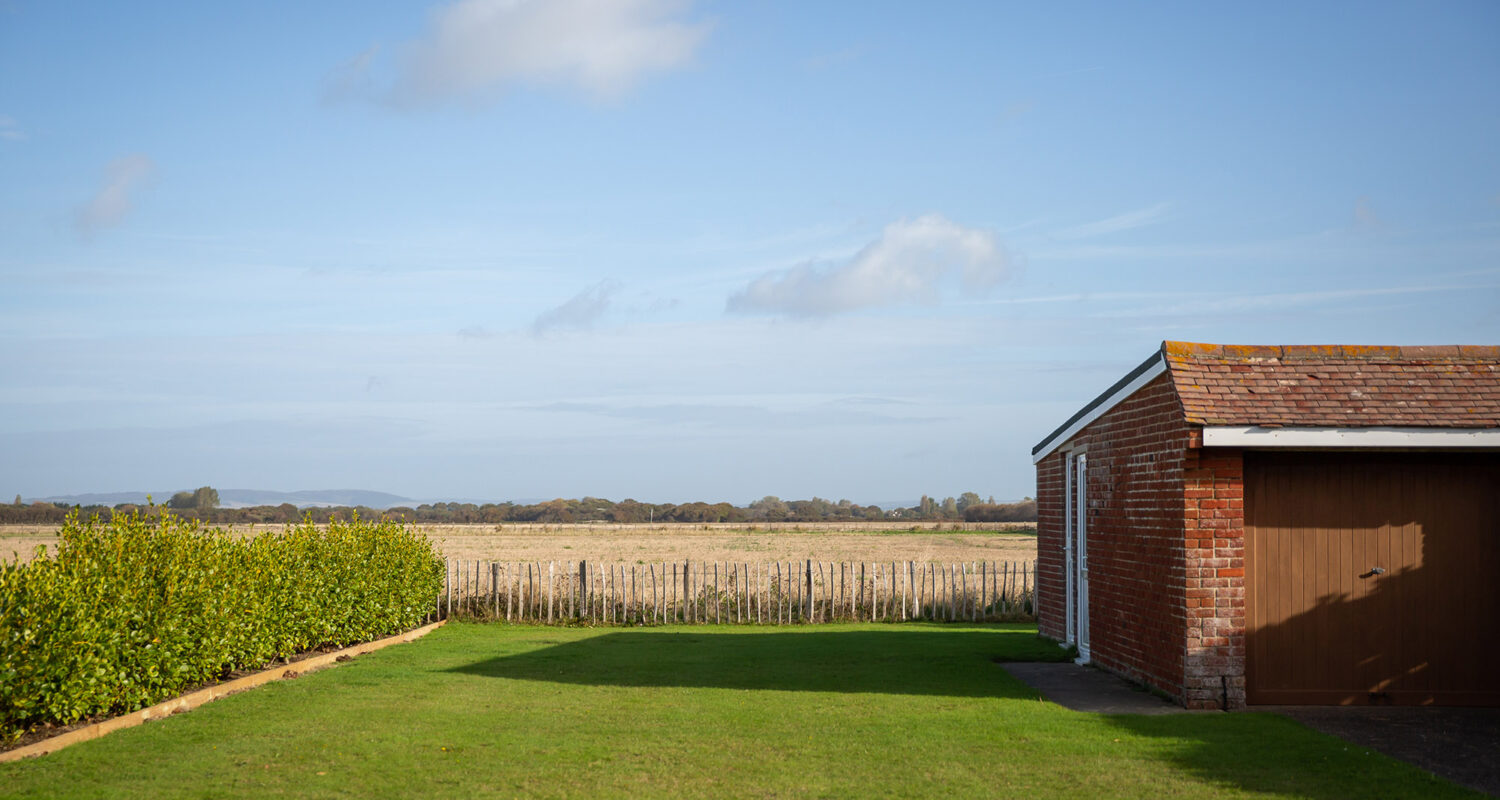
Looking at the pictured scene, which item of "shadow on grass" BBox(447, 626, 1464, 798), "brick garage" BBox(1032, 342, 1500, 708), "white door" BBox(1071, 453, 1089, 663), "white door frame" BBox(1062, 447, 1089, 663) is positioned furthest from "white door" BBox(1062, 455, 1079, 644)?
"brick garage" BBox(1032, 342, 1500, 708)

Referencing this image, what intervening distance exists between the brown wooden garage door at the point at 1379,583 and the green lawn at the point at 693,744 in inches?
40.9

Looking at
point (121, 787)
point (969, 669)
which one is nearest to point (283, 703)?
point (121, 787)

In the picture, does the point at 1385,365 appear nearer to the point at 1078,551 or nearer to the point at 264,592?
the point at 1078,551

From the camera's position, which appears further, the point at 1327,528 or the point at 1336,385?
the point at 1336,385

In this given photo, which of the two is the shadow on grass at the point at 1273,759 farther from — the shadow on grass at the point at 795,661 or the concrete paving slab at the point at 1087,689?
the shadow on grass at the point at 795,661

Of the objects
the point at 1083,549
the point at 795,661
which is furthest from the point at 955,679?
the point at 1083,549

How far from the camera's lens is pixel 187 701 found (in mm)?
10656

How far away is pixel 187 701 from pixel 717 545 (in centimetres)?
4284

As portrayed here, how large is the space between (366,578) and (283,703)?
16.2 ft

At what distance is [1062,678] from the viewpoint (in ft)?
41.7

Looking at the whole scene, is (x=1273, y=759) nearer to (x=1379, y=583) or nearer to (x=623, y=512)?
(x=1379, y=583)

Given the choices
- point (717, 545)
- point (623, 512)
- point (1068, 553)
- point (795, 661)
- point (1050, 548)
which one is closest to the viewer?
point (795, 661)

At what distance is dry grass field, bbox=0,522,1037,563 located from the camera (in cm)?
4381

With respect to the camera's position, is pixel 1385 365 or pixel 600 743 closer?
pixel 600 743
